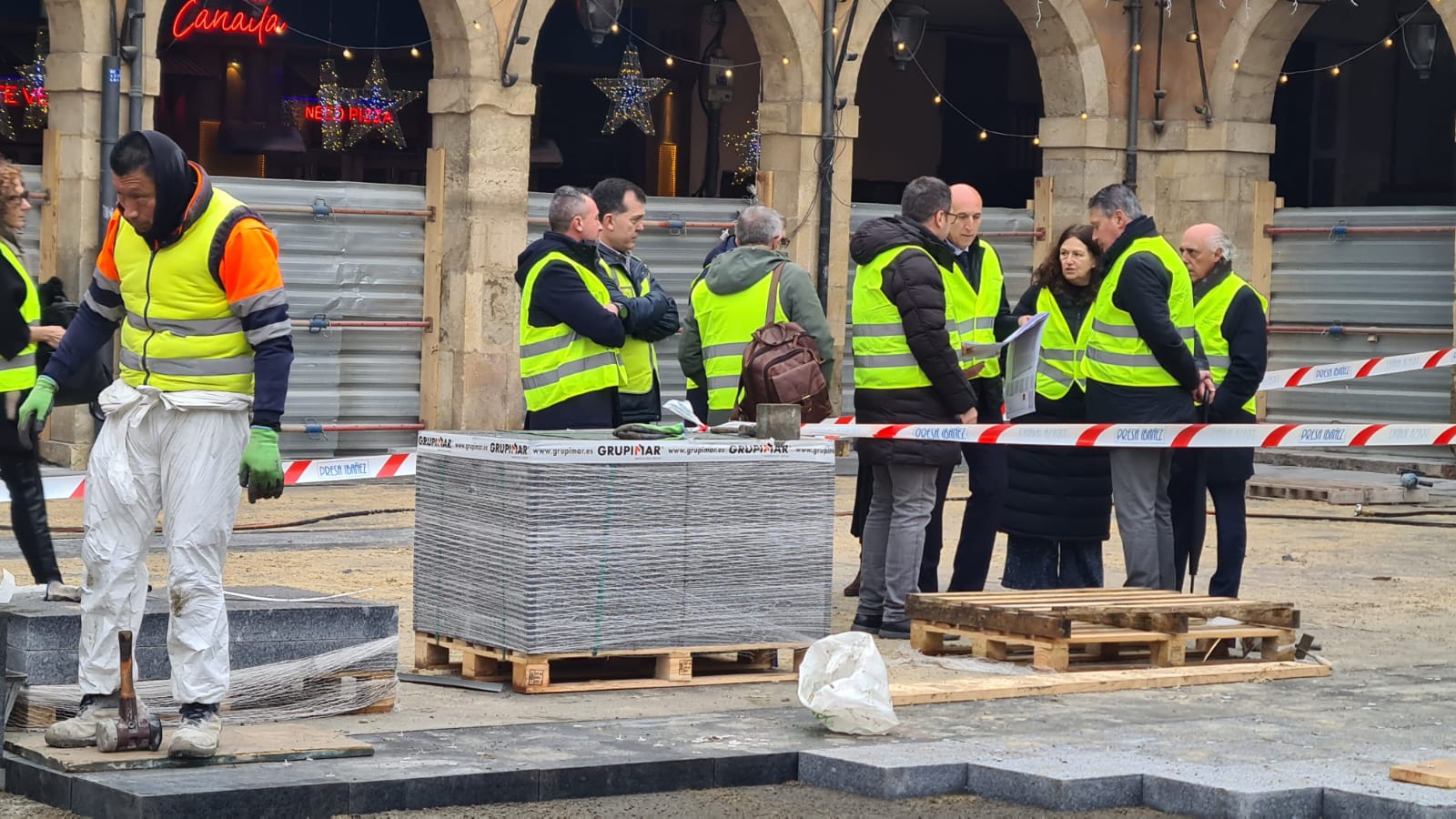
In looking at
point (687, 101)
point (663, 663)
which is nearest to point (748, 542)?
point (663, 663)

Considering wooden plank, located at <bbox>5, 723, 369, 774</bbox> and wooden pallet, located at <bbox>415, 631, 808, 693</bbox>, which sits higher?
wooden pallet, located at <bbox>415, 631, 808, 693</bbox>

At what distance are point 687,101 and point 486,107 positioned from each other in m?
8.36

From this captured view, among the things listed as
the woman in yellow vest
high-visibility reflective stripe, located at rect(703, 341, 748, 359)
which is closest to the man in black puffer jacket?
high-visibility reflective stripe, located at rect(703, 341, 748, 359)

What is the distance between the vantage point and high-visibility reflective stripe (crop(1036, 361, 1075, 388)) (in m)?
11.1

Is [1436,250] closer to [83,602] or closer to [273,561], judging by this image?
[273,561]

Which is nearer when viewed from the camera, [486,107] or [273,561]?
[273,561]

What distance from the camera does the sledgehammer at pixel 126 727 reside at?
6637mm

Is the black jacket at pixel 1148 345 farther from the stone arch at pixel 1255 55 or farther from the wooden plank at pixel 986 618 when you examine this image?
the stone arch at pixel 1255 55

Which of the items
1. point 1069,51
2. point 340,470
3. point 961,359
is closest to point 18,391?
point 340,470

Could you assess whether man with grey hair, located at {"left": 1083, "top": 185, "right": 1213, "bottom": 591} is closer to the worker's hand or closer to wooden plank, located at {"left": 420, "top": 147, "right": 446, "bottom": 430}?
the worker's hand

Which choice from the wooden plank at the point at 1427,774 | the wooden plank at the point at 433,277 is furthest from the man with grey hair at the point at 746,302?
the wooden plank at the point at 433,277

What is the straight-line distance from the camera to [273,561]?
1216 centimetres

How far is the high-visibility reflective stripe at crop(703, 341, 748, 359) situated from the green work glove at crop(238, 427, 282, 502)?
402 centimetres

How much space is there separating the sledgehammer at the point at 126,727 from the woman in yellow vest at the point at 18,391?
2.92 meters
